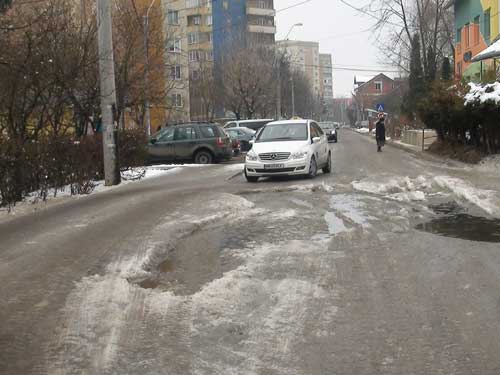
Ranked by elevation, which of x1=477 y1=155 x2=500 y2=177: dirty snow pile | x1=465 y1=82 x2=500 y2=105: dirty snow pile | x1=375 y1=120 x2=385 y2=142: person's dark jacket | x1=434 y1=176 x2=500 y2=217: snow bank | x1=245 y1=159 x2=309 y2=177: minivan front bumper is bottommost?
x1=434 y1=176 x2=500 y2=217: snow bank

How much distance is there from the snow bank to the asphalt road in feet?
0.42

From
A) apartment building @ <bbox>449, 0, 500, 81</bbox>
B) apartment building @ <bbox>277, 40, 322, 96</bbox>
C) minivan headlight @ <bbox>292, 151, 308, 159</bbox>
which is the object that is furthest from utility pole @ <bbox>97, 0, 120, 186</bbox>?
apartment building @ <bbox>277, 40, 322, 96</bbox>

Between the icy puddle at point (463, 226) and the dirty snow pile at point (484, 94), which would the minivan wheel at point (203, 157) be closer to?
the dirty snow pile at point (484, 94)

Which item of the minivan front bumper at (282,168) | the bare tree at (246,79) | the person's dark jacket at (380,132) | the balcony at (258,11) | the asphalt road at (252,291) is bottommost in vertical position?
the asphalt road at (252,291)

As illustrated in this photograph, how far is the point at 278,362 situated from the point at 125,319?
4.96ft

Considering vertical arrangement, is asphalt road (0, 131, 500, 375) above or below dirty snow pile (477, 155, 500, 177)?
below

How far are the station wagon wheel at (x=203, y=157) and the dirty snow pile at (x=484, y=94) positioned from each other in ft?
30.5

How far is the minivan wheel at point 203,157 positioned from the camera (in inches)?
931

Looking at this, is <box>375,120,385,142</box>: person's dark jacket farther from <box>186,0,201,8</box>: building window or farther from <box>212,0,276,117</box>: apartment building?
<box>186,0,201,8</box>: building window

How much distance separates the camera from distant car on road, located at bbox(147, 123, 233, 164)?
23.5m

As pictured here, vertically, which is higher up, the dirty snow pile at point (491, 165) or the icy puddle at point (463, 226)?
the dirty snow pile at point (491, 165)

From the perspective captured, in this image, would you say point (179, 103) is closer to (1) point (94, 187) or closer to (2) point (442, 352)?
(1) point (94, 187)

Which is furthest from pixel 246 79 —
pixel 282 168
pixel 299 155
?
pixel 282 168

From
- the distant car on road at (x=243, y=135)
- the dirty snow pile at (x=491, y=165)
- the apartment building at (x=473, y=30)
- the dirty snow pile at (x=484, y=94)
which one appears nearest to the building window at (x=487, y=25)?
the apartment building at (x=473, y=30)
